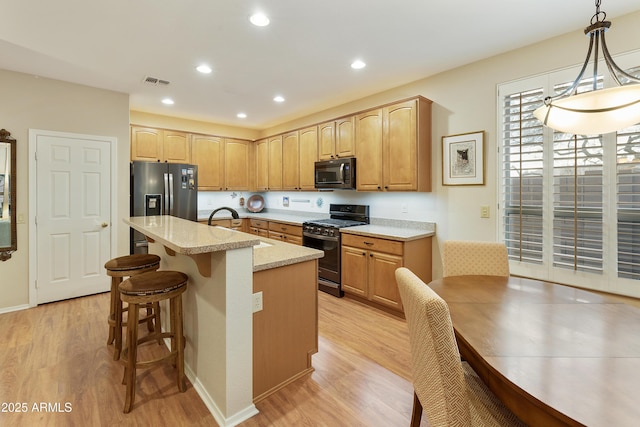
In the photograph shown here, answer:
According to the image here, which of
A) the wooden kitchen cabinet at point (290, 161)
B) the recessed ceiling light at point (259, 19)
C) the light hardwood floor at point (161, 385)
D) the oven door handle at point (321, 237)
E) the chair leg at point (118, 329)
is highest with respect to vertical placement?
the recessed ceiling light at point (259, 19)

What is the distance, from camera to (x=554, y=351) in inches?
41.9

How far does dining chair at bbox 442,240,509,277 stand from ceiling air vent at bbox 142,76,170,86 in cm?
362

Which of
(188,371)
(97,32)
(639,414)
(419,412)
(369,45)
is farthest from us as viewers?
(369,45)

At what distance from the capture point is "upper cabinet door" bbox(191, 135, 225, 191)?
17.3 feet

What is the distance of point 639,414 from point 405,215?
307 cm

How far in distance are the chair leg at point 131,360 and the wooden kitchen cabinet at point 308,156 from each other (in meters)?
3.15

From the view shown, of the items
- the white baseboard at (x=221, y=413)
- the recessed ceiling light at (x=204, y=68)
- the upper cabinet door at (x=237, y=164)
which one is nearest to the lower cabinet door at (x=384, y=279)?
the white baseboard at (x=221, y=413)

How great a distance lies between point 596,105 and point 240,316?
6.97 ft

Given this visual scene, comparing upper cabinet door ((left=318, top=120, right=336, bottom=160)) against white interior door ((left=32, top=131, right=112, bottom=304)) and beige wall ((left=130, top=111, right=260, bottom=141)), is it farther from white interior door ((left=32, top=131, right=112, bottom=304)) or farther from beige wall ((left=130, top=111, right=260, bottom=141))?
white interior door ((left=32, top=131, right=112, bottom=304))

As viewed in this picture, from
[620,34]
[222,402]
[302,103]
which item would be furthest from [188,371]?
[620,34]

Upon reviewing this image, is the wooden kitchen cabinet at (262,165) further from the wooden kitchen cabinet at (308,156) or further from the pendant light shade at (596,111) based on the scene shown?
the pendant light shade at (596,111)

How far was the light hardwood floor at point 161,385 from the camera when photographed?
1770 millimetres

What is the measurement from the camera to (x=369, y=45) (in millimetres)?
2713

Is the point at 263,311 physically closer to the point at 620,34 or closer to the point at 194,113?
the point at 620,34
